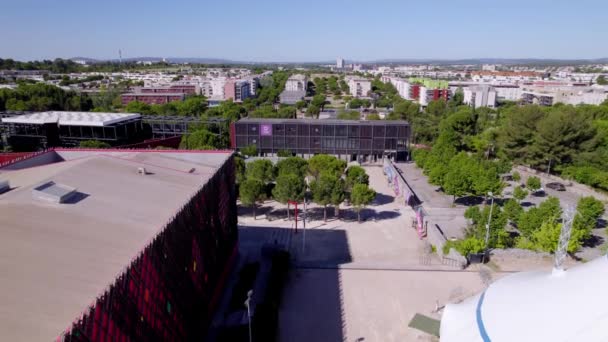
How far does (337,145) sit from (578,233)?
25.7 meters

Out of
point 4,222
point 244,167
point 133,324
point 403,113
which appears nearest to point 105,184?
point 4,222

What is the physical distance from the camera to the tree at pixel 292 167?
30234 mm

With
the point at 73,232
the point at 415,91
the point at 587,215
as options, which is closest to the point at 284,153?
the point at 587,215

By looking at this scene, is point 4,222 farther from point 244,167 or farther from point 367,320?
point 244,167

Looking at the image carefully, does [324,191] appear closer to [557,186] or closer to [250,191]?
[250,191]

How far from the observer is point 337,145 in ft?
143

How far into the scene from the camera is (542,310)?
29.8 ft

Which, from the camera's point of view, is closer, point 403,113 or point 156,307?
point 156,307

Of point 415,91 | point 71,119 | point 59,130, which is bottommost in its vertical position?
point 59,130

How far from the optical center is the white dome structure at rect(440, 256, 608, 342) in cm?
826

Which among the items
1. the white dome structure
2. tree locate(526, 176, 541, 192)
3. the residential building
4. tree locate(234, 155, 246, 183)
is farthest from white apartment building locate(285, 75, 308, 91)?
the white dome structure

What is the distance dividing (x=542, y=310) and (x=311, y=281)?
1178 centimetres

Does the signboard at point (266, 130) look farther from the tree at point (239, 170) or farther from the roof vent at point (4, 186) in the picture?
the roof vent at point (4, 186)

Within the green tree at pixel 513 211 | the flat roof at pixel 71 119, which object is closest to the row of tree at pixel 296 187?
the green tree at pixel 513 211
